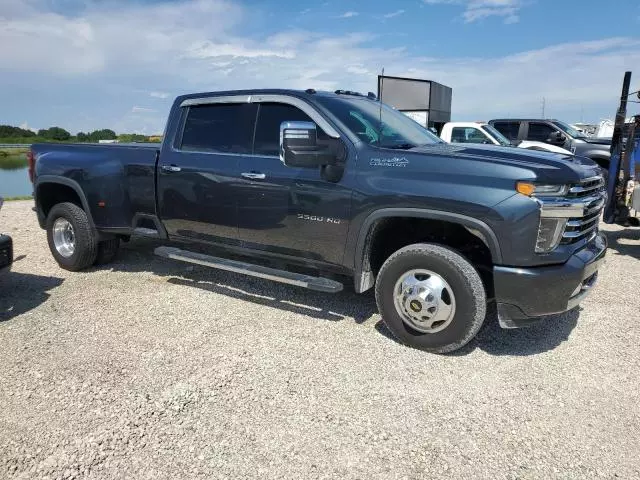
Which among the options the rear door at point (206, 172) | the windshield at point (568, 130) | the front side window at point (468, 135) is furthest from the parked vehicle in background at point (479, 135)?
the rear door at point (206, 172)

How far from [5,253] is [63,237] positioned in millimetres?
1446

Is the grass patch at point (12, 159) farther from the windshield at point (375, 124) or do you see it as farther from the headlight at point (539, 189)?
the headlight at point (539, 189)

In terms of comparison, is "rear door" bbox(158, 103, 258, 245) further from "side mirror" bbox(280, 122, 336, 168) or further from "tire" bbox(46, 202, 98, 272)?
"tire" bbox(46, 202, 98, 272)

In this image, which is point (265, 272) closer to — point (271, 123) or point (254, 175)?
point (254, 175)

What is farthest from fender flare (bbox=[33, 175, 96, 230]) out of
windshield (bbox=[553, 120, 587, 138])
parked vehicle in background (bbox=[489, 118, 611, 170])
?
windshield (bbox=[553, 120, 587, 138])

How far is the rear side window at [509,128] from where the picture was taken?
13.5m

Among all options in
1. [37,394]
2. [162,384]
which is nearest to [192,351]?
[162,384]

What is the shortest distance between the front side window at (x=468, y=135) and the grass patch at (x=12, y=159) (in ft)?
28.6

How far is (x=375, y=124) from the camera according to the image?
14.6 feet

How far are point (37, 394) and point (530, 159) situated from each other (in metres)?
3.68

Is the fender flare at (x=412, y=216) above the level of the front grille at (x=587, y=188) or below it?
below

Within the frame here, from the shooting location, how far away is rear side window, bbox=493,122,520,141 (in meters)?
13.5

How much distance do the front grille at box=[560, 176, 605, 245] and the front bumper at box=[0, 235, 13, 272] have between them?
4.75m

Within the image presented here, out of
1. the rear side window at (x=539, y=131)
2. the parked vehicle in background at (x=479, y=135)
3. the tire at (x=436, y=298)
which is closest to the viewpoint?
the tire at (x=436, y=298)
